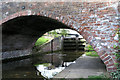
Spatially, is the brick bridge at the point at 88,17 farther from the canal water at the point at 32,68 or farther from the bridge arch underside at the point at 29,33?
the canal water at the point at 32,68

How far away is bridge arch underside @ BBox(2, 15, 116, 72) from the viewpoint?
4.55 m

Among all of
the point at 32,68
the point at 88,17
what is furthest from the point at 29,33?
the point at 88,17

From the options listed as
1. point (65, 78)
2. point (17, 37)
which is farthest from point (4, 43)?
point (65, 78)

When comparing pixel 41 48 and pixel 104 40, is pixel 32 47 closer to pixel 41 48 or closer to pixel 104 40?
pixel 41 48

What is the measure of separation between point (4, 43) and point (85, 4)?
22.1ft

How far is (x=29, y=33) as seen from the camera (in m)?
10.5

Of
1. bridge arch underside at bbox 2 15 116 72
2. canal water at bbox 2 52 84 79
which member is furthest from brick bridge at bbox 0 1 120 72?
canal water at bbox 2 52 84 79

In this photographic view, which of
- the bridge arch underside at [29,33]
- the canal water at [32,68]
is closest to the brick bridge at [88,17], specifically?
the bridge arch underside at [29,33]

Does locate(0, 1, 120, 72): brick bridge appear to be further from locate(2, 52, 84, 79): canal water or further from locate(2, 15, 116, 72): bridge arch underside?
locate(2, 52, 84, 79): canal water

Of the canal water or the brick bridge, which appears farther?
the canal water

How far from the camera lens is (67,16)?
5102mm

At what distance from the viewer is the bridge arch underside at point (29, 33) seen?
179 inches

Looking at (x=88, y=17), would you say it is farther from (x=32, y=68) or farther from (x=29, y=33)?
(x=29, y=33)

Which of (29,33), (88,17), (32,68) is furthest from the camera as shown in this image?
(29,33)
